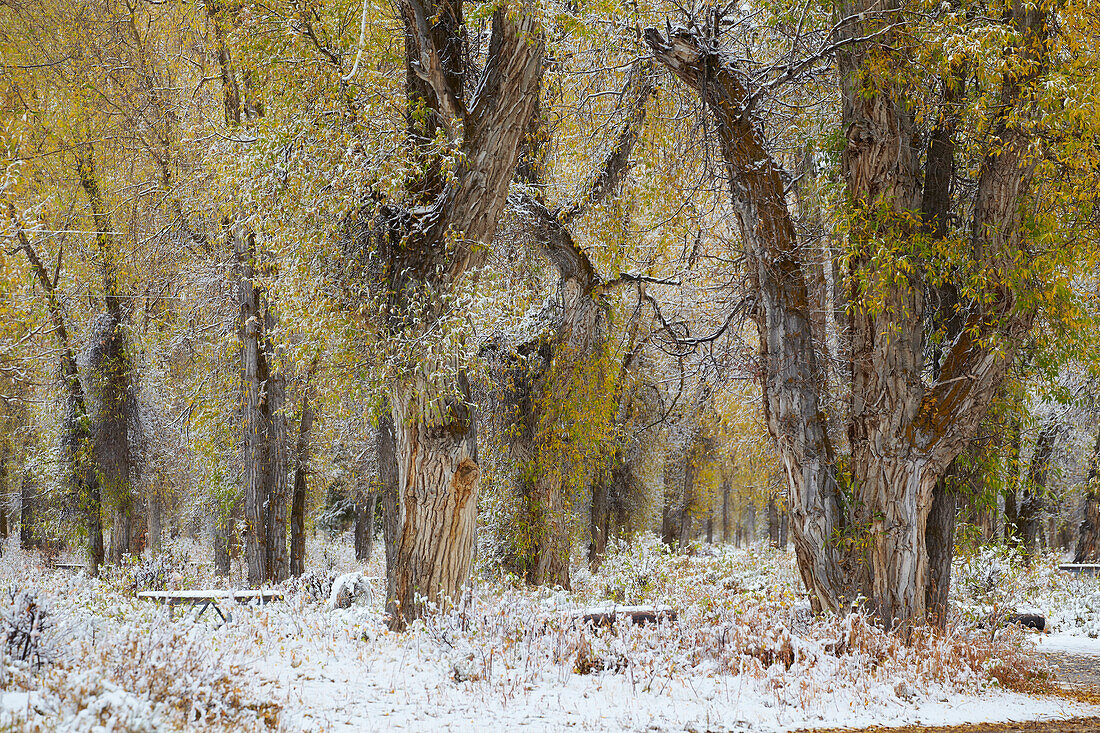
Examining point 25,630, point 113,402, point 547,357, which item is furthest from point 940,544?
point 113,402

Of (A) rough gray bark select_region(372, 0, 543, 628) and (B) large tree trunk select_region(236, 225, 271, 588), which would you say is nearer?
(A) rough gray bark select_region(372, 0, 543, 628)

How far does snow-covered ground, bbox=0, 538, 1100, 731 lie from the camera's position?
427cm

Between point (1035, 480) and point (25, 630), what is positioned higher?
point (1035, 480)

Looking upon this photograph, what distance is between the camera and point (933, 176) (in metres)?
7.96

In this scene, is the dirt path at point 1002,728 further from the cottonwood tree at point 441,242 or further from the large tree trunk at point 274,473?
the large tree trunk at point 274,473

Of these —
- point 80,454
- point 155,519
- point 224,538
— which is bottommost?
point 155,519

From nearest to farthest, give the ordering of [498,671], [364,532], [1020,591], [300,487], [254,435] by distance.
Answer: [498,671], [254,435], [1020,591], [300,487], [364,532]

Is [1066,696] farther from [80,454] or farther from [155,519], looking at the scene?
[155,519]

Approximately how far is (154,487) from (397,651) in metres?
15.6

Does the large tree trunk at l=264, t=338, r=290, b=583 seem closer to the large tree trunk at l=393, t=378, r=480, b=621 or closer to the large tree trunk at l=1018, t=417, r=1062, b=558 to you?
the large tree trunk at l=393, t=378, r=480, b=621

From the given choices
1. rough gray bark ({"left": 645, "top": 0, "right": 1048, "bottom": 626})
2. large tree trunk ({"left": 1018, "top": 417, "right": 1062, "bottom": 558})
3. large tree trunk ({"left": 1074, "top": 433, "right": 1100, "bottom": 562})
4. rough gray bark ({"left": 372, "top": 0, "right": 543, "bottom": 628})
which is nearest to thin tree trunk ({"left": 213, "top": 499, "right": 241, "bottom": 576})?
rough gray bark ({"left": 372, "top": 0, "right": 543, "bottom": 628})

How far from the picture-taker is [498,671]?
19.4ft

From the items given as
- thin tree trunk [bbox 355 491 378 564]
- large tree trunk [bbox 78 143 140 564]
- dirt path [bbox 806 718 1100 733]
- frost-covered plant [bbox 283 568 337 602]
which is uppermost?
large tree trunk [bbox 78 143 140 564]

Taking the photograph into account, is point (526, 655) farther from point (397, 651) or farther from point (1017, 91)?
point (1017, 91)
